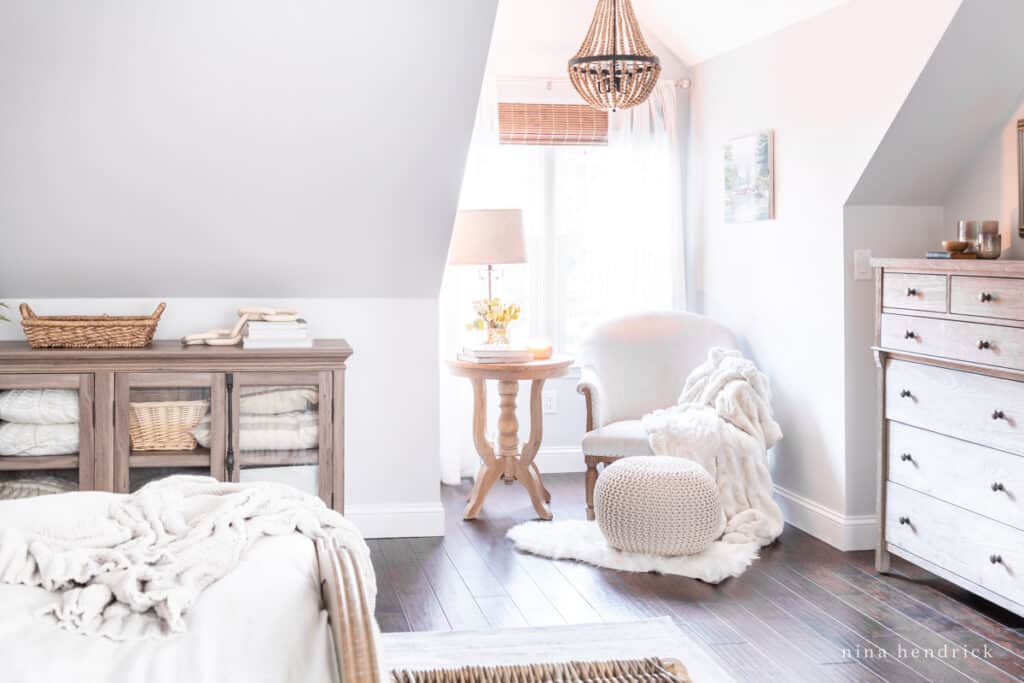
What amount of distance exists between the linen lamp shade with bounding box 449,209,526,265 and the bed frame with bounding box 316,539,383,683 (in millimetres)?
2782

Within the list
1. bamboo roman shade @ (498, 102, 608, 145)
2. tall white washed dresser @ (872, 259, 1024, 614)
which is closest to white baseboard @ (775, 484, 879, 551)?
tall white washed dresser @ (872, 259, 1024, 614)

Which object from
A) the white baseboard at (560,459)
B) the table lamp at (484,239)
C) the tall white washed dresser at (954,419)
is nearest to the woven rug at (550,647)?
the tall white washed dresser at (954,419)

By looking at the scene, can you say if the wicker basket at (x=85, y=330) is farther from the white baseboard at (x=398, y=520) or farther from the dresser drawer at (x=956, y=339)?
the dresser drawer at (x=956, y=339)

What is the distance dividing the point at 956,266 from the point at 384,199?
6.46 feet

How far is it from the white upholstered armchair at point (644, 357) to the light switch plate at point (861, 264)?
903 mm

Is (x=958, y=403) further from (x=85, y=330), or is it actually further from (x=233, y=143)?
(x=85, y=330)

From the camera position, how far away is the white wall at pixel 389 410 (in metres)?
4.45

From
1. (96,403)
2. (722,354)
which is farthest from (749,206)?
(96,403)

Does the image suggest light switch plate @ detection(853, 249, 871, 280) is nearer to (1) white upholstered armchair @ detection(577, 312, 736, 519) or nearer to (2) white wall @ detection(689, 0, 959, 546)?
(2) white wall @ detection(689, 0, 959, 546)

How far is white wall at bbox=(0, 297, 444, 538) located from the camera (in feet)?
14.6

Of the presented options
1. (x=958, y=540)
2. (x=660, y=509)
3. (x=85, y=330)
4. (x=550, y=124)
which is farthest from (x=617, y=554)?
(x=550, y=124)

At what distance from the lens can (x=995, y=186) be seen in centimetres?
398

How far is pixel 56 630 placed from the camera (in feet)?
5.67

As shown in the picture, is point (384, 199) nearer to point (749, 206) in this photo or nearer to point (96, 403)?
point (96, 403)
